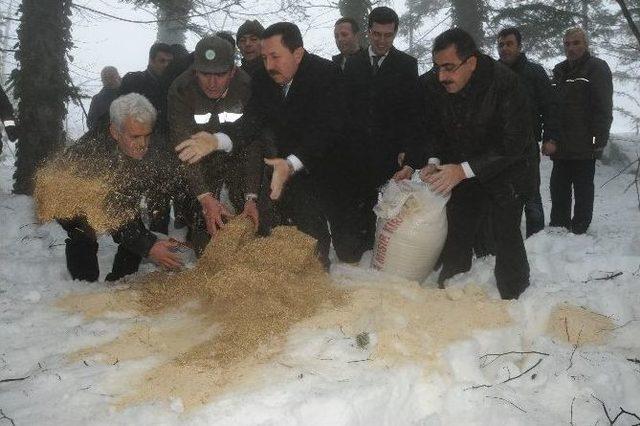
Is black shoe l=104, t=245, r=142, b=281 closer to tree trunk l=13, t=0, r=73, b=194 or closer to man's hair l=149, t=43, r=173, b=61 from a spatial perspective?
man's hair l=149, t=43, r=173, b=61

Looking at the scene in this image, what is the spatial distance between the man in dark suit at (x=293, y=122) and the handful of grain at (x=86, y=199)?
88cm

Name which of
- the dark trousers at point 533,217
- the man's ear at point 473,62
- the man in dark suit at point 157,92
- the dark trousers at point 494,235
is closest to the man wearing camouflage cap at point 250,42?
the man in dark suit at point 157,92

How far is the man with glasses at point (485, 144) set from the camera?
9.14 ft

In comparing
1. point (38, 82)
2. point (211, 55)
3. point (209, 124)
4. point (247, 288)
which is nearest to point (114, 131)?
point (209, 124)

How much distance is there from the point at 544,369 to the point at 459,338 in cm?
38

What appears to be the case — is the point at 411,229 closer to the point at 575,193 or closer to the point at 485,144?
the point at 485,144

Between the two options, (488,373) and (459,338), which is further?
(459,338)

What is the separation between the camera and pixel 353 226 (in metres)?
3.79

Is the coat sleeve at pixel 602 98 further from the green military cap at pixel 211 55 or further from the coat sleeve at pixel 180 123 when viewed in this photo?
the coat sleeve at pixel 180 123

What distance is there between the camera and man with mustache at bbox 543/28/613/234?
4434mm

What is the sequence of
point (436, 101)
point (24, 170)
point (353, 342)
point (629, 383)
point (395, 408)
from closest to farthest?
point (395, 408), point (629, 383), point (353, 342), point (436, 101), point (24, 170)

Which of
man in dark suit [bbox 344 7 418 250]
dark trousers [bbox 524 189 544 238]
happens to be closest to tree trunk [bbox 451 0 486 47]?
dark trousers [bbox 524 189 544 238]

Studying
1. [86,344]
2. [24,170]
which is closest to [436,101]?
[86,344]

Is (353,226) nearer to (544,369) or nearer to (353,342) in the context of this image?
(353,342)
